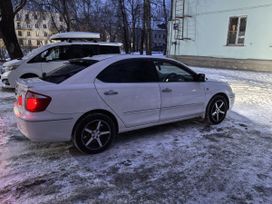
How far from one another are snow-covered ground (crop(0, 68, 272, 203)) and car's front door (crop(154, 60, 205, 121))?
16.5 inches

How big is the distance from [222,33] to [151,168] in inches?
593

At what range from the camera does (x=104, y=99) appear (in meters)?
4.02

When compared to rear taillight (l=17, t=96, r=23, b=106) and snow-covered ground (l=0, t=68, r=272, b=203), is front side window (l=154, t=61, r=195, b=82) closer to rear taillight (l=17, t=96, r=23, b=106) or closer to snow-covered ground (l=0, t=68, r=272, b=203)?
snow-covered ground (l=0, t=68, r=272, b=203)

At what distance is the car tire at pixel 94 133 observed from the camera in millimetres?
3918

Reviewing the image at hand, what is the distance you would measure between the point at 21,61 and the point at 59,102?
5579 millimetres

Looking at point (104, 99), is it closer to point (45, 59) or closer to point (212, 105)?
point (212, 105)

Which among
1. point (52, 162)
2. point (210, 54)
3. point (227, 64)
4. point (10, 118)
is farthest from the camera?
point (210, 54)

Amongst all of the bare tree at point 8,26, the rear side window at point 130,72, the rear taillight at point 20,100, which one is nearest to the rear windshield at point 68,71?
the rear side window at point 130,72

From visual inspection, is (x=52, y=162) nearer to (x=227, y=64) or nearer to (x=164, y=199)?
(x=164, y=199)

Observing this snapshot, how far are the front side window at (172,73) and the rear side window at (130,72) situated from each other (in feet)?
0.56

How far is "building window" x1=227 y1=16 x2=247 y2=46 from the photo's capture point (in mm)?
15516

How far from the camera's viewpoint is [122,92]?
165 inches

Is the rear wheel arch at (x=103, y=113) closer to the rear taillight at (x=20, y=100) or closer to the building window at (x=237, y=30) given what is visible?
the rear taillight at (x=20, y=100)

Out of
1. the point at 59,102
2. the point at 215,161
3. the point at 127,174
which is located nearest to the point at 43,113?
the point at 59,102
